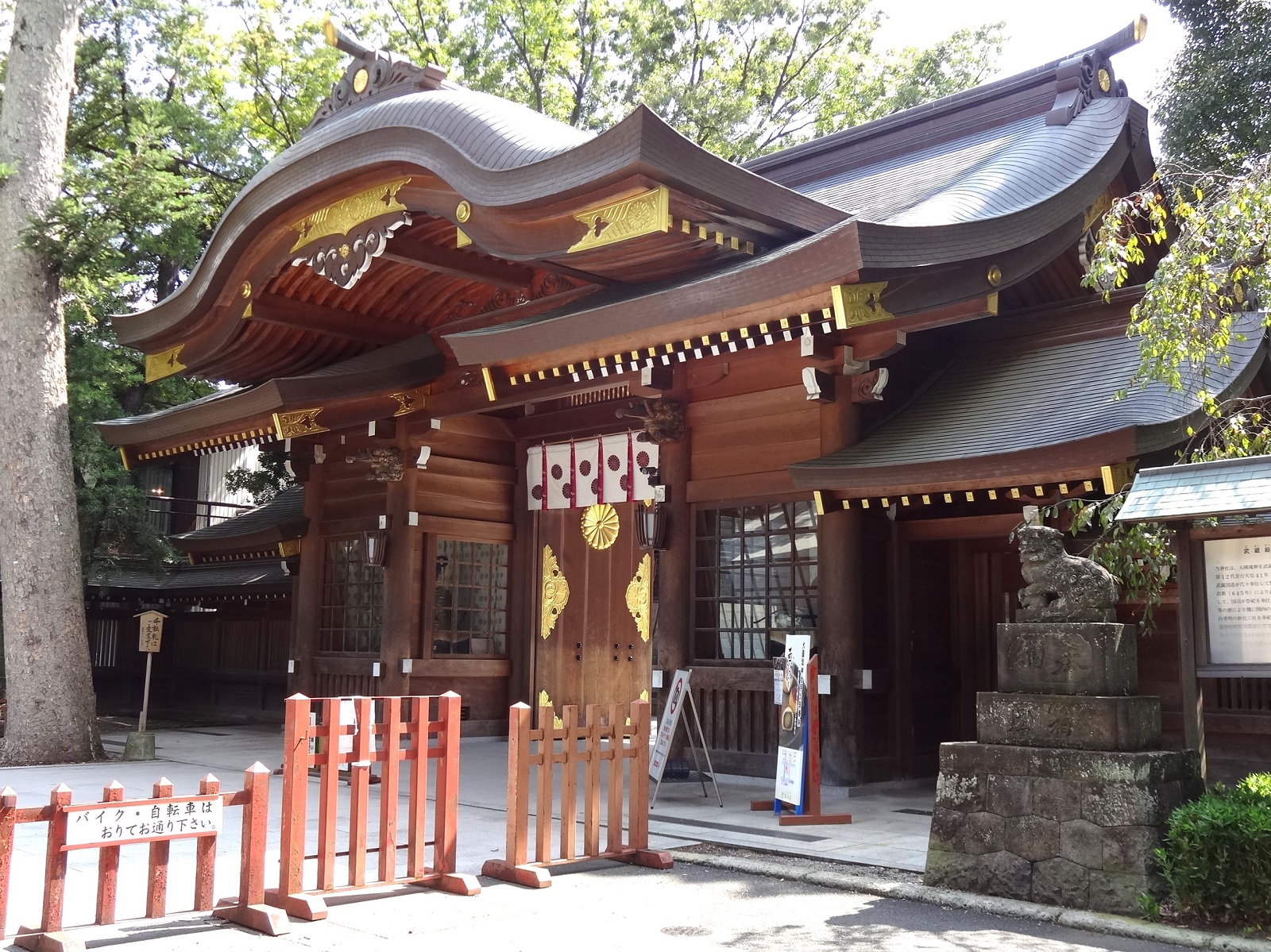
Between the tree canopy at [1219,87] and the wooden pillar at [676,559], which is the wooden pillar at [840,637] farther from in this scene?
the tree canopy at [1219,87]

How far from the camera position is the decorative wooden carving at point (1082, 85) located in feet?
33.5

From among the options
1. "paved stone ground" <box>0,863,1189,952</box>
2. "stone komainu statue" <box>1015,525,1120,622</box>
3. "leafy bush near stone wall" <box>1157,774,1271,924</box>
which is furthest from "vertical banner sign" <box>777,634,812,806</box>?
"leafy bush near stone wall" <box>1157,774,1271,924</box>

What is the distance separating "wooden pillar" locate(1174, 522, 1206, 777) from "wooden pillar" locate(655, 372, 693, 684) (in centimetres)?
477

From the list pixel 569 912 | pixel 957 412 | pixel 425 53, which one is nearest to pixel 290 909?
pixel 569 912

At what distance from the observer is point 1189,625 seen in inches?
214

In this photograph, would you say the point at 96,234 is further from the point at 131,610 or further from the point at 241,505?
the point at 241,505

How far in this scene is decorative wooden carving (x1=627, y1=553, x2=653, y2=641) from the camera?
11.4 metres

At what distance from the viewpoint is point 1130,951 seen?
4.55 metres

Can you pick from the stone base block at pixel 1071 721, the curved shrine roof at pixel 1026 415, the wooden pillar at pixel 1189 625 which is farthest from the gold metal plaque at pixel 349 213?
the wooden pillar at pixel 1189 625

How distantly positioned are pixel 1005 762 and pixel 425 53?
64.5ft

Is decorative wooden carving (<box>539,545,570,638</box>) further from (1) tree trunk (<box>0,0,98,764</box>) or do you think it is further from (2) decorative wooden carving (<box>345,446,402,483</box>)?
(1) tree trunk (<box>0,0,98,764</box>)

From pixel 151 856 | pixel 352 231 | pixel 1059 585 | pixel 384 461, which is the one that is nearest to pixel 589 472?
pixel 384 461

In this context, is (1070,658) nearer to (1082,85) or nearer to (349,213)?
(1082,85)

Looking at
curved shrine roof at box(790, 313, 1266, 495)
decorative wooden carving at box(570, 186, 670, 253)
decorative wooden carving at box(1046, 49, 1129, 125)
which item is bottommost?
curved shrine roof at box(790, 313, 1266, 495)
